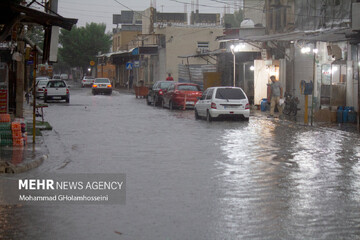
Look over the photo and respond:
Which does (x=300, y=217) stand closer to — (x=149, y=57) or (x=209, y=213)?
(x=209, y=213)

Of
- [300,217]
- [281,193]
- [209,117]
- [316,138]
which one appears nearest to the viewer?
[300,217]

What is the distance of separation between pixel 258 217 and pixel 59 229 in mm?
2448

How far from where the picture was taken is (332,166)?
13.1 m

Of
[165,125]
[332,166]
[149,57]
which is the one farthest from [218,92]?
[149,57]

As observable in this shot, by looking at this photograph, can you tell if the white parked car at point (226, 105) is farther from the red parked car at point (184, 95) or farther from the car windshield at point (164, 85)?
the car windshield at point (164, 85)

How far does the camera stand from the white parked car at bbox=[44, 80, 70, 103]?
44.2 meters

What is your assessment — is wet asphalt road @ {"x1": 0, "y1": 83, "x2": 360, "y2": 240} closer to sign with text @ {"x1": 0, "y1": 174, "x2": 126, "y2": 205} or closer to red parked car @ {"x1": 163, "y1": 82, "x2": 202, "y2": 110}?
sign with text @ {"x1": 0, "y1": 174, "x2": 126, "y2": 205}

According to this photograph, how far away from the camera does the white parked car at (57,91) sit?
44156 millimetres

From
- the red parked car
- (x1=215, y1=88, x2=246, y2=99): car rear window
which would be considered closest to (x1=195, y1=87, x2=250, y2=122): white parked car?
(x1=215, y1=88, x2=246, y2=99): car rear window

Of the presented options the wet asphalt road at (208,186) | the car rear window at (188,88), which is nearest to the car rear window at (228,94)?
the wet asphalt road at (208,186)

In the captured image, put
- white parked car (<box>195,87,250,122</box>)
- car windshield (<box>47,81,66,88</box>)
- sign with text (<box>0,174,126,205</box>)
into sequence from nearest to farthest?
1. sign with text (<box>0,174,126,205</box>)
2. white parked car (<box>195,87,250,122</box>)
3. car windshield (<box>47,81,66,88</box>)

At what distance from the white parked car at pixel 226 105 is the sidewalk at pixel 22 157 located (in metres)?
10.6

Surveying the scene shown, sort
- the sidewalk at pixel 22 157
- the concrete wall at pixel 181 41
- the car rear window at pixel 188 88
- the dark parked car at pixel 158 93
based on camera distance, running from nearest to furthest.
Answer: the sidewalk at pixel 22 157
the car rear window at pixel 188 88
the dark parked car at pixel 158 93
the concrete wall at pixel 181 41

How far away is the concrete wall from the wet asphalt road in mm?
45889
